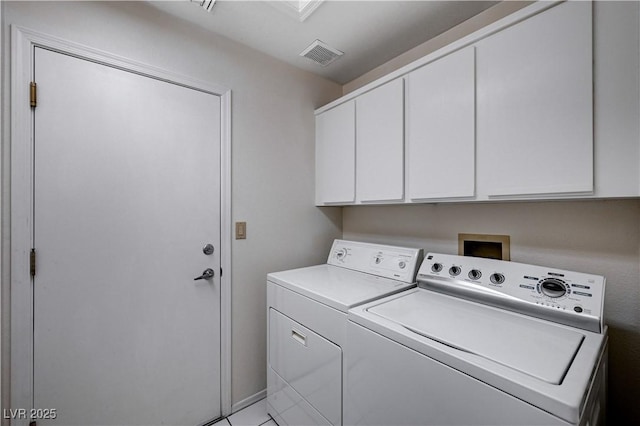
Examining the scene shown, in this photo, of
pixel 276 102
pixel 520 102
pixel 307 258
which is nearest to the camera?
pixel 520 102

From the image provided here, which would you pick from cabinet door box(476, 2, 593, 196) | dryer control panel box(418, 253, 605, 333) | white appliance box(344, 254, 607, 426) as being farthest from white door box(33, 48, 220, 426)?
cabinet door box(476, 2, 593, 196)

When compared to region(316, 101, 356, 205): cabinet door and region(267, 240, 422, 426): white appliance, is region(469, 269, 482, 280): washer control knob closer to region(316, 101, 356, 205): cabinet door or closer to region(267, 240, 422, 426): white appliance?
region(267, 240, 422, 426): white appliance

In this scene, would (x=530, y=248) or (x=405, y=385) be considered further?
(x=530, y=248)

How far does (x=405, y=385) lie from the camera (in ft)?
3.10

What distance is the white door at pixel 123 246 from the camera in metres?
1.25

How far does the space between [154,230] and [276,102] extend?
49.5 inches

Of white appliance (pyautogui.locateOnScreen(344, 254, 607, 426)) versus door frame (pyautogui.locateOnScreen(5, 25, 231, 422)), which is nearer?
white appliance (pyautogui.locateOnScreen(344, 254, 607, 426))

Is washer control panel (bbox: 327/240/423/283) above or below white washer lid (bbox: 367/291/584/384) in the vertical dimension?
above

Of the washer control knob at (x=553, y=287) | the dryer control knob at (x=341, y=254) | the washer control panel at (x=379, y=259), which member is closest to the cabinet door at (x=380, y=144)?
the washer control panel at (x=379, y=259)

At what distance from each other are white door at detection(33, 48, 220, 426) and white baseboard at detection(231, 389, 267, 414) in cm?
12

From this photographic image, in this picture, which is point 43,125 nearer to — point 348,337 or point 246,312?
point 246,312

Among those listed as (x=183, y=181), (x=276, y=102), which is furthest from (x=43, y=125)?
(x=276, y=102)

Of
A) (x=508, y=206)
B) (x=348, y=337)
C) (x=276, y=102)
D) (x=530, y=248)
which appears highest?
(x=276, y=102)

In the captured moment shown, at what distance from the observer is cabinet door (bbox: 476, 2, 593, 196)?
983mm
